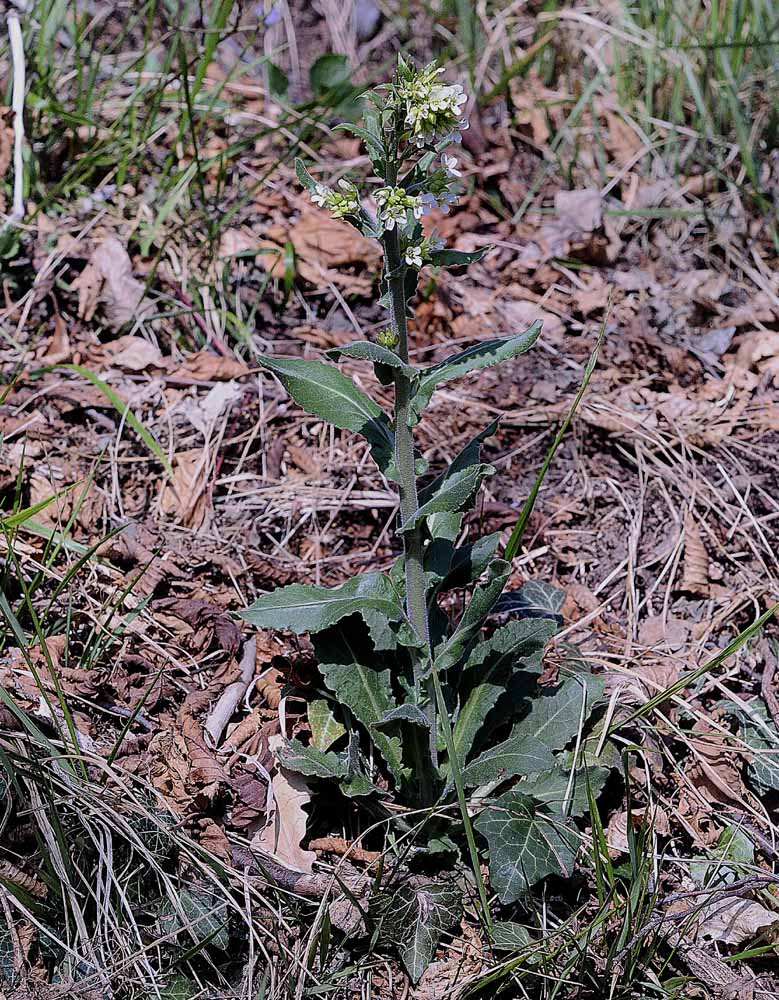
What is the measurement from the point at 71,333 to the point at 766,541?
2570 mm

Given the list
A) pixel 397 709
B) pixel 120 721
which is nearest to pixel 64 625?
pixel 120 721

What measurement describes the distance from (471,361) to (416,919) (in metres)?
1.24

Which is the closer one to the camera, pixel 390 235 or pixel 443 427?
pixel 390 235

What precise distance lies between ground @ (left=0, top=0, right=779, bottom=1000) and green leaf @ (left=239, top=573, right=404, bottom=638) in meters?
0.42

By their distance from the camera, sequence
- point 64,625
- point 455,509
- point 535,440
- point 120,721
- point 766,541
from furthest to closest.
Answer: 1. point 535,440
2. point 766,541
3. point 64,625
4. point 120,721
5. point 455,509

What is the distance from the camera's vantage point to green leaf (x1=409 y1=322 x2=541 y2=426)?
6.28 feet

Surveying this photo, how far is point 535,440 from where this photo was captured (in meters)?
3.15

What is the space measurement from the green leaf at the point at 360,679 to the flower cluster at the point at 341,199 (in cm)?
101

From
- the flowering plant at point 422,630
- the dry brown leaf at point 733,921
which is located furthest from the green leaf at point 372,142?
the dry brown leaf at point 733,921

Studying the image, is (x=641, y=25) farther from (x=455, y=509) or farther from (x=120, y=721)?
(x=120, y=721)

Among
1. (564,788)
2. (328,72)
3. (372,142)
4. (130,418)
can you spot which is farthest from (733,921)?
(328,72)

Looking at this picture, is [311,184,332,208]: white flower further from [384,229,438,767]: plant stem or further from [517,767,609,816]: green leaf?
[517,767,609,816]: green leaf

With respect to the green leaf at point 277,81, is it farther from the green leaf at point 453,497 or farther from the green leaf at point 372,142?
the green leaf at point 453,497

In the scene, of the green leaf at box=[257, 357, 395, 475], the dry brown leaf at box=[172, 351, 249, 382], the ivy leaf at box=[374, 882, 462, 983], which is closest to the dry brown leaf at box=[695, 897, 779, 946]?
the ivy leaf at box=[374, 882, 462, 983]
